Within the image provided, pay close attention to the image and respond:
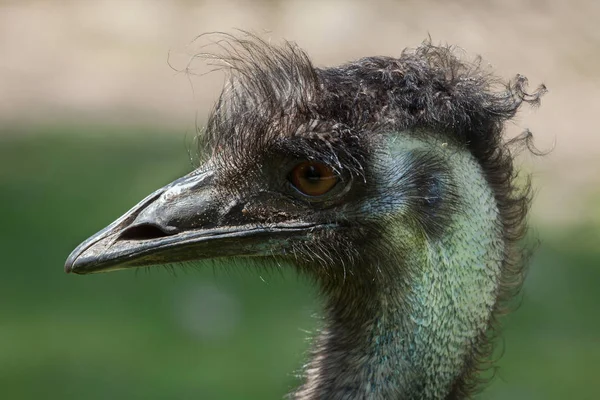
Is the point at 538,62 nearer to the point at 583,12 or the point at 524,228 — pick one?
Answer: the point at 583,12

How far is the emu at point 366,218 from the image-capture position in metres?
3.30

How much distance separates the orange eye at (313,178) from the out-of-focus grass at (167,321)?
2983 mm

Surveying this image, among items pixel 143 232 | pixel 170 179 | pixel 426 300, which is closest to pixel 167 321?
pixel 170 179

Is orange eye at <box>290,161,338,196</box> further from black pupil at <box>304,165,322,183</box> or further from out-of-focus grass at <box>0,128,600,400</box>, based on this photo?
out-of-focus grass at <box>0,128,600,400</box>

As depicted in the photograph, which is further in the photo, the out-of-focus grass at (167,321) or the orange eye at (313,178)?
the out-of-focus grass at (167,321)

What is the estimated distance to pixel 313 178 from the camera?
3322 mm

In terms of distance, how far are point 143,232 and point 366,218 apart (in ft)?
2.00

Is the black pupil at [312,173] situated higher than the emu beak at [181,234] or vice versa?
the black pupil at [312,173]

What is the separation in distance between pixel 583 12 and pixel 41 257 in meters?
5.69

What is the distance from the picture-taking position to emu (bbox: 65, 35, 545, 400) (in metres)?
3.30

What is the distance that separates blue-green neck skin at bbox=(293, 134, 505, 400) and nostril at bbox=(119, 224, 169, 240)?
59cm

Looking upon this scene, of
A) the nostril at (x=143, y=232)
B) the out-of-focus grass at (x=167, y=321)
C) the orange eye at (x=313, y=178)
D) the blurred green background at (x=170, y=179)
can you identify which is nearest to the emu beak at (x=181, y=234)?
the nostril at (x=143, y=232)

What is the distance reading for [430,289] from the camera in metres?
3.30

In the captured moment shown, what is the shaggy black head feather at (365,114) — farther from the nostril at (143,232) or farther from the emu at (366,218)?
the nostril at (143,232)
